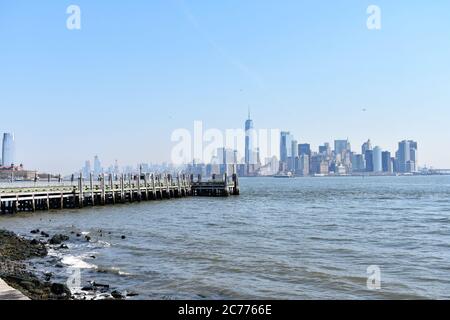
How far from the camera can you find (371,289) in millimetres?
16188

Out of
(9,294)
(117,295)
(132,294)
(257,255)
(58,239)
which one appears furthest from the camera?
(58,239)

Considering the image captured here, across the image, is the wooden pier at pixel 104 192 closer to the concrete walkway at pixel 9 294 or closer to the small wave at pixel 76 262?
the small wave at pixel 76 262

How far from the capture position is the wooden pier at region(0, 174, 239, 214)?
4447cm

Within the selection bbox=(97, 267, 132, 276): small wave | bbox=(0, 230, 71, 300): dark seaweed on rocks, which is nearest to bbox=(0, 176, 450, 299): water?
bbox=(97, 267, 132, 276): small wave

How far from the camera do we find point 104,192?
54438 millimetres

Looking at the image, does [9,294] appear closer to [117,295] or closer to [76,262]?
[117,295]

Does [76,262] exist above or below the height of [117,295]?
below

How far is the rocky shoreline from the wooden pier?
18654 millimetres

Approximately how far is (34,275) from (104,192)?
38.2m

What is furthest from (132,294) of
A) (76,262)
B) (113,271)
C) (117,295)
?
(76,262)

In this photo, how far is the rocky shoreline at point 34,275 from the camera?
46.3 feet

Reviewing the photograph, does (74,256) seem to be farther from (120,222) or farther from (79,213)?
(79,213)
